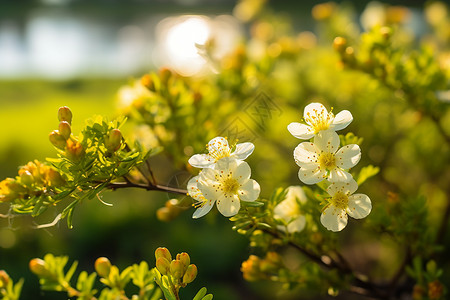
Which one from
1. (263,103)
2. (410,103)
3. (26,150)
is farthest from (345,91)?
(26,150)

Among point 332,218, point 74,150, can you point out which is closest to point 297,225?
point 332,218

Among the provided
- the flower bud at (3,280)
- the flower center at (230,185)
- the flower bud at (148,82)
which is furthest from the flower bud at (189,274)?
the flower bud at (148,82)

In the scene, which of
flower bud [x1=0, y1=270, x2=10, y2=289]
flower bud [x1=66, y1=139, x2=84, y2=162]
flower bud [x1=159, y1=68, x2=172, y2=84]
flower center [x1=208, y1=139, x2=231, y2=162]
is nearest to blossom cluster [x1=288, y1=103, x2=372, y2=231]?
flower center [x1=208, y1=139, x2=231, y2=162]

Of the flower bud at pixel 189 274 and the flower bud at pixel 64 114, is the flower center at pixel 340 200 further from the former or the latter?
the flower bud at pixel 64 114

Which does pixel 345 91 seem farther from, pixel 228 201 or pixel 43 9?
pixel 43 9

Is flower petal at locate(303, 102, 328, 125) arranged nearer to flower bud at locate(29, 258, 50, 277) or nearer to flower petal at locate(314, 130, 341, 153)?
flower petal at locate(314, 130, 341, 153)
